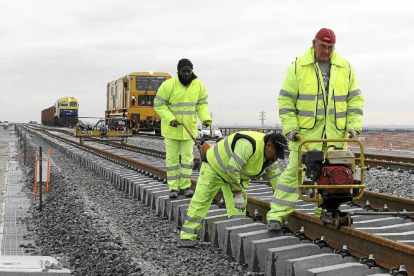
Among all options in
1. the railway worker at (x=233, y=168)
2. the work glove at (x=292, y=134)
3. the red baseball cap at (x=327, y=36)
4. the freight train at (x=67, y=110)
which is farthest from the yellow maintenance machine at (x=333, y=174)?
the freight train at (x=67, y=110)

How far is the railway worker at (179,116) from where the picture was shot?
8.44 m

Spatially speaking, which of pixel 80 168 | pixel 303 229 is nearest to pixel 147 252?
pixel 303 229

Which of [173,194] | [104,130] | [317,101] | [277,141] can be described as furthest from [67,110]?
[317,101]

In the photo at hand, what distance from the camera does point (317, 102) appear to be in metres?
5.57

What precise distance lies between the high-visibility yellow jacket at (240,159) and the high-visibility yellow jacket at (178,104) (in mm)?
2149

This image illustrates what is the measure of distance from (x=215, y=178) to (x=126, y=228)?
74.6 inches

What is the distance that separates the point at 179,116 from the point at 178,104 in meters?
0.17

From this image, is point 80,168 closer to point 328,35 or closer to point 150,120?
point 328,35

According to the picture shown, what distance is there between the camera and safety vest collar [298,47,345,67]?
5.54 m

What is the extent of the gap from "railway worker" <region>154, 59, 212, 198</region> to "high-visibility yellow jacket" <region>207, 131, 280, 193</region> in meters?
2.17

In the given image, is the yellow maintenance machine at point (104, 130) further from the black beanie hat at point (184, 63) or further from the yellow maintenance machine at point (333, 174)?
the yellow maintenance machine at point (333, 174)

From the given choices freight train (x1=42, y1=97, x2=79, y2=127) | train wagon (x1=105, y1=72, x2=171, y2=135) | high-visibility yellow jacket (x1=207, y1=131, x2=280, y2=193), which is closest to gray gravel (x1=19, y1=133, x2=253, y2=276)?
high-visibility yellow jacket (x1=207, y1=131, x2=280, y2=193)

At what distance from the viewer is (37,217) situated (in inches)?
373

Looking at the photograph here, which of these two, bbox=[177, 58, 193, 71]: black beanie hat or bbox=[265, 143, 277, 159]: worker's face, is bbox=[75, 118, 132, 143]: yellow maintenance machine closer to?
bbox=[177, 58, 193, 71]: black beanie hat
